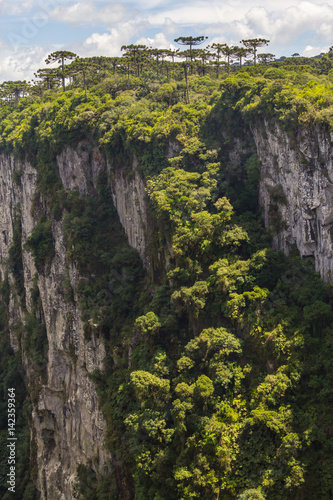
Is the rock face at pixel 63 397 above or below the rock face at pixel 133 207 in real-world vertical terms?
below

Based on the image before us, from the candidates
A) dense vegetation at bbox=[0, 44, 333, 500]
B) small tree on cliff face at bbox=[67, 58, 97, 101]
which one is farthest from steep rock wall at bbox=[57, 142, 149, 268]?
small tree on cliff face at bbox=[67, 58, 97, 101]

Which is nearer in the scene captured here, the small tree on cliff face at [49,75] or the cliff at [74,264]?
the cliff at [74,264]

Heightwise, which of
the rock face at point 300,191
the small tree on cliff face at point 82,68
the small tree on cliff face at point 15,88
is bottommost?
the rock face at point 300,191

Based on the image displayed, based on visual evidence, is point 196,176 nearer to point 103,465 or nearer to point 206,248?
point 206,248

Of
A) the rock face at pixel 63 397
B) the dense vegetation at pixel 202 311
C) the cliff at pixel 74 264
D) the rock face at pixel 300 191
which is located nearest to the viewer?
the dense vegetation at pixel 202 311

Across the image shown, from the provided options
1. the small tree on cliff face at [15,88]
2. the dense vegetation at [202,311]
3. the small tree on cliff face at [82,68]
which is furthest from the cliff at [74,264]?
the small tree on cliff face at [15,88]

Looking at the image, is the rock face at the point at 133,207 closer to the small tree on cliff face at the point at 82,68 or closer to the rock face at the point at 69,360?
the rock face at the point at 69,360

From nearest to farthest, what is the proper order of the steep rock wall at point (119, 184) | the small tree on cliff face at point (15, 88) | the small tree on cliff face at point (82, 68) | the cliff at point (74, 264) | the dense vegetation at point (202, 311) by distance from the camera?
the dense vegetation at point (202, 311)
the cliff at point (74, 264)
the steep rock wall at point (119, 184)
the small tree on cliff face at point (82, 68)
the small tree on cliff face at point (15, 88)
